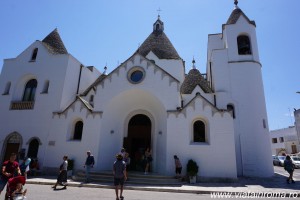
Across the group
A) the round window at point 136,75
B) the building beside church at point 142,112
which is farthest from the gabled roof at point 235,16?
the round window at point 136,75

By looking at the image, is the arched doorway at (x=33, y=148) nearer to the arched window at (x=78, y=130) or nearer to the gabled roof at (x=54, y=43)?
the arched window at (x=78, y=130)

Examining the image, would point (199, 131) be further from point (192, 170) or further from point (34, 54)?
point (34, 54)

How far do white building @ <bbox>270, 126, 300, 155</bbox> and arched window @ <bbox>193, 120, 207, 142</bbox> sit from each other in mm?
38230

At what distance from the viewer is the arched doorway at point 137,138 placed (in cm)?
1689

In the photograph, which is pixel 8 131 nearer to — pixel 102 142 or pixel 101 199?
pixel 102 142

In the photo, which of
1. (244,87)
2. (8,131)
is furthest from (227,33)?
(8,131)

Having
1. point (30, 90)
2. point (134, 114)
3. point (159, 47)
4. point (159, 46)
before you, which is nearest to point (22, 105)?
point (30, 90)

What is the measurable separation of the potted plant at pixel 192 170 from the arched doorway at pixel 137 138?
4.56 meters

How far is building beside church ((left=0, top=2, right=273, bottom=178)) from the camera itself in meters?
14.4

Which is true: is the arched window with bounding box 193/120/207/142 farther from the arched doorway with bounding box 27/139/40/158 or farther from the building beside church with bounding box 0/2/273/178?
the arched doorway with bounding box 27/139/40/158

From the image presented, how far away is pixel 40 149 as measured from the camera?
1683cm

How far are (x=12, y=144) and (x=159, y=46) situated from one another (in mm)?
17972

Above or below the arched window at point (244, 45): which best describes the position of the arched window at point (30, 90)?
below

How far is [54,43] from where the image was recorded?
21734 mm
